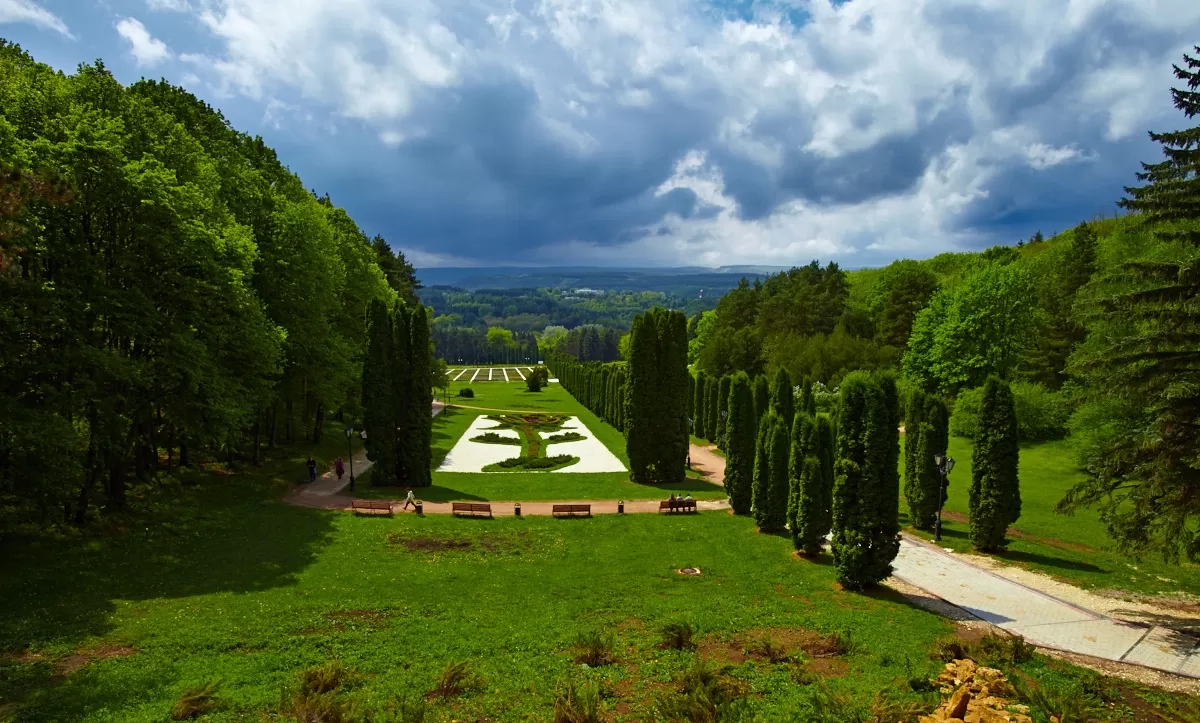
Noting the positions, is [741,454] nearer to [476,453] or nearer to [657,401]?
[657,401]

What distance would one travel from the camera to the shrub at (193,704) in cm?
882

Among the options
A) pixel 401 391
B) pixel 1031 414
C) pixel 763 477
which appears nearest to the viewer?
pixel 763 477

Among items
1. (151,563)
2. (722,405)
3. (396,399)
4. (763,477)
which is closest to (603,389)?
(722,405)

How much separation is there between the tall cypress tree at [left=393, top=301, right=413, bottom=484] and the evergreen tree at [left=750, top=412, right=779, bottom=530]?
15800 mm

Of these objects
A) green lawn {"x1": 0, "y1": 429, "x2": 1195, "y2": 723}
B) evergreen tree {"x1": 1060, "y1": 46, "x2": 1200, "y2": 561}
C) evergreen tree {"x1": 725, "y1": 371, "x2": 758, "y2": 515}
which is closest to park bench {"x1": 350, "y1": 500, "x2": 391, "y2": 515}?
green lawn {"x1": 0, "y1": 429, "x2": 1195, "y2": 723}

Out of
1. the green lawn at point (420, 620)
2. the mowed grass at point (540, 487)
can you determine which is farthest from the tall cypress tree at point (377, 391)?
the green lawn at point (420, 620)

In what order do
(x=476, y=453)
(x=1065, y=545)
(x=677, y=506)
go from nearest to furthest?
(x=1065, y=545)
(x=677, y=506)
(x=476, y=453)

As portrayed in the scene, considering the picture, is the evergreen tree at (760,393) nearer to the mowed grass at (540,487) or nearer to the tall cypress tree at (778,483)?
the mowed grass at (540,487)

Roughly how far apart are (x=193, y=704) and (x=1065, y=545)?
25.7m

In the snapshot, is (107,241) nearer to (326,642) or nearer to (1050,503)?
(326,642)

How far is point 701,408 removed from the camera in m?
47.4

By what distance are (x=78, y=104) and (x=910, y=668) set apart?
83.5 ft

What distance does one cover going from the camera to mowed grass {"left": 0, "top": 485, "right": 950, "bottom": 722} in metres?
9.82

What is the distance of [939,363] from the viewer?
2007 inches
